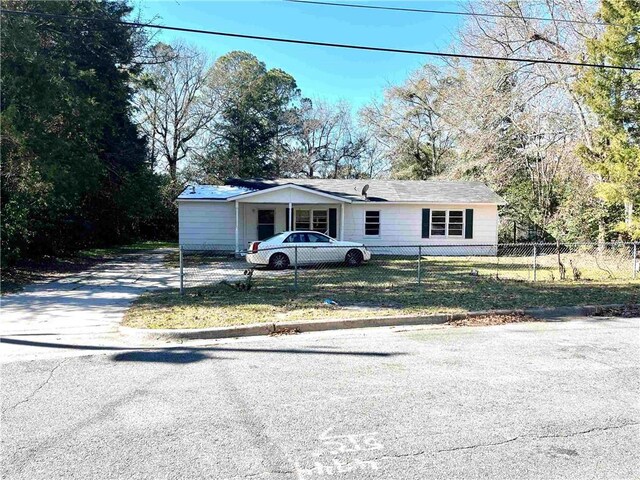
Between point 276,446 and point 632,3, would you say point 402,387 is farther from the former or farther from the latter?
point 632,3

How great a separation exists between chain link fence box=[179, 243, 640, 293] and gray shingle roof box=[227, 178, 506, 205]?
2.56 meters

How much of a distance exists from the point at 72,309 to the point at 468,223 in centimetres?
1825

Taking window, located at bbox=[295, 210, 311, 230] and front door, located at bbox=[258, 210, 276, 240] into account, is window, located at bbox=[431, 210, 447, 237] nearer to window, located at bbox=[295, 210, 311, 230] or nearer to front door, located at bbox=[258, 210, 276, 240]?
window, located at bbox=[295, 210, 311, 230]

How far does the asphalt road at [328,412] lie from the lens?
3.04 m

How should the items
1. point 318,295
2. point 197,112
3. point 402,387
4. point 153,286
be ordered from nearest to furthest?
point 402,387 < point 318,295 < point 153,286 < point 197,112

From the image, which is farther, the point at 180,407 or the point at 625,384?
the point at 625,384

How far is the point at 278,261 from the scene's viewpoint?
15.7 meters

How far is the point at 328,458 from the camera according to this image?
3117 millimetres

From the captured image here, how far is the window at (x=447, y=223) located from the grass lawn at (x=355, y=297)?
27.6ft

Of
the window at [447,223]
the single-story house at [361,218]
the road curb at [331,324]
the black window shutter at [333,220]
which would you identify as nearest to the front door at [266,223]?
the single-story house at [361,218]

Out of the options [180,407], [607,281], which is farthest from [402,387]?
[607,281]

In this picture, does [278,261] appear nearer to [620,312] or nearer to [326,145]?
[620,312]

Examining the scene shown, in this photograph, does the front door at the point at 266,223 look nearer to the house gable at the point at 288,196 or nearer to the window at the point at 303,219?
the window at the point at 303,219

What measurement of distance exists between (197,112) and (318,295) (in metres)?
34.0
